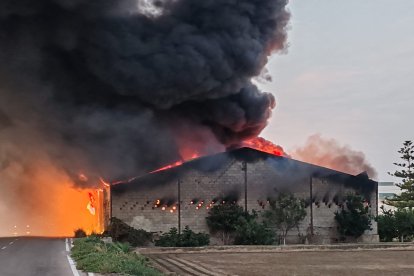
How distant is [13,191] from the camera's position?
65125 millimetres

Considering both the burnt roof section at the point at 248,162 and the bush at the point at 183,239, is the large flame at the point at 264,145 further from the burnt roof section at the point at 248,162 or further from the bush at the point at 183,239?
the bush at the point at 183,239

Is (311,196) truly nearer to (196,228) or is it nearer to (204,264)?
(196,228)

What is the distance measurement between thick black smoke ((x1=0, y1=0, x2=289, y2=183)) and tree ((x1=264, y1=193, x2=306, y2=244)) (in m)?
6.56

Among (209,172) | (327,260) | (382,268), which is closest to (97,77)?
(209,172)

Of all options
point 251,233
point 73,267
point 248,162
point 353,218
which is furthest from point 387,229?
point 73,267

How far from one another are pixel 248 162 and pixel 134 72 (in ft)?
32.1

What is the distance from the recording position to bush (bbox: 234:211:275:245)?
3831 cm

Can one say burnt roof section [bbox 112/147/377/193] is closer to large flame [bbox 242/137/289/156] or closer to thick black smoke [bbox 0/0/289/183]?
thick black smoke [bbox 0/0/289/183]

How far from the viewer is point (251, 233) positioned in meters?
38.3

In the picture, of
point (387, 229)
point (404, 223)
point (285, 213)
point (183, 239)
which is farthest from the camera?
point (404, 223)

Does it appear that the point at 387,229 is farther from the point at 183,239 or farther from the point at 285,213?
the point at 183,239

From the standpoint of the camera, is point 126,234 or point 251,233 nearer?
point 126,234

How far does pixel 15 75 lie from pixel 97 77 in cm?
557

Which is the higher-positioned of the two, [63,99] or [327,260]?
[63,99]
